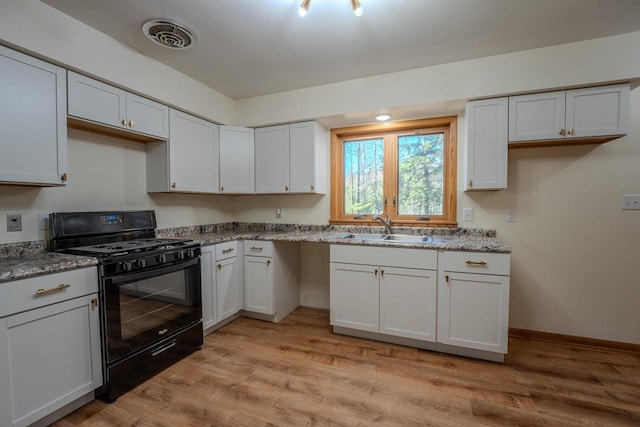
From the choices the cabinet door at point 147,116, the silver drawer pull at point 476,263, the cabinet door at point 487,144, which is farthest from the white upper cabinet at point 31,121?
the cabinet door at point 487,144

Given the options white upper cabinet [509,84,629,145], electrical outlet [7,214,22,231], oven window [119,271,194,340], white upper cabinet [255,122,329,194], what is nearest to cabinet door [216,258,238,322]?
oven window [119,271,194,340]

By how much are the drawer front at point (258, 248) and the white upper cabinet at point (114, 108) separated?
1256mm

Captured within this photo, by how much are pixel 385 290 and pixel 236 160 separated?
2.09m

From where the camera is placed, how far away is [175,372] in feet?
6.59

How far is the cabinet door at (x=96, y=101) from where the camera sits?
1848mm

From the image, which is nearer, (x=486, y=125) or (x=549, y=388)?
(x=549, y=388)

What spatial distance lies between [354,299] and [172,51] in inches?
100

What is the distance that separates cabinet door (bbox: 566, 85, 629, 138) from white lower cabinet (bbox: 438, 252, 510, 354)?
114 cm

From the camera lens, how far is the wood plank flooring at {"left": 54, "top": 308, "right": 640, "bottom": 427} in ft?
5.17

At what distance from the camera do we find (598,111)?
6.77 feet

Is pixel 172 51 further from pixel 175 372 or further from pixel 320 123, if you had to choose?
pixel 175 372

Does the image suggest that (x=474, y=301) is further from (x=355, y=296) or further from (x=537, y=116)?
(x=537, y=116)

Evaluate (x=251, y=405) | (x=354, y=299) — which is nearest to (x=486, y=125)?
(x=354, y=299)

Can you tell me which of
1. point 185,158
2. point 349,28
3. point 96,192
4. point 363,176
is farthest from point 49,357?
point 363,176
